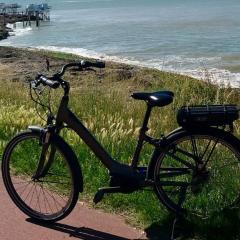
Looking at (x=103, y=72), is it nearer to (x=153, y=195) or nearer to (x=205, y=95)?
(x=205, y=95)

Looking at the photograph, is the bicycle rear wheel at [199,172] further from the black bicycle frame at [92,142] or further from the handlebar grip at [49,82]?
the handlebar grip at [49,82]

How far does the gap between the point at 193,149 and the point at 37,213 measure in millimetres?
1577

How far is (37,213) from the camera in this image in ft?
16.9

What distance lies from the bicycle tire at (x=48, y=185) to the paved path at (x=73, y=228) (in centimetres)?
10

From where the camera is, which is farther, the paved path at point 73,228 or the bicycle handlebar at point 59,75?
the paved path at point 73,228

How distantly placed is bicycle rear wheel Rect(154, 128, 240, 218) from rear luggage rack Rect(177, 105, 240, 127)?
10 centimetres

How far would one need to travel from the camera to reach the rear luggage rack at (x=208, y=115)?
4.38 meters

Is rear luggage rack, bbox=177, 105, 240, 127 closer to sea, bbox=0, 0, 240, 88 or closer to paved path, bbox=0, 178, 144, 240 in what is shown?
paved path, bbox=0, 178, 144, 240

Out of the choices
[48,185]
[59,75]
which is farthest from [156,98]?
[48,185]

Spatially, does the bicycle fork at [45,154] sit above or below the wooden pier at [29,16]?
above

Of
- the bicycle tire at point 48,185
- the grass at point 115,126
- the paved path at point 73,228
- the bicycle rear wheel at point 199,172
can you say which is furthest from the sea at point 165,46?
the paved path at point 73,228

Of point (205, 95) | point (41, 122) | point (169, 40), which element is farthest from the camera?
point (169, 40)

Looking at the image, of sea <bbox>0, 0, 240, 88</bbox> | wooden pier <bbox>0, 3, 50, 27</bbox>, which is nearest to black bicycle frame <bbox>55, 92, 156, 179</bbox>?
sea <bbox>0, 0, 240, 88</bbox>

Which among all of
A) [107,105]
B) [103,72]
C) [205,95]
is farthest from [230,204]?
[103,72]
